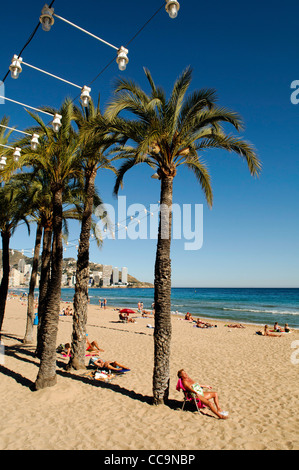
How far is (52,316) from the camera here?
796cm

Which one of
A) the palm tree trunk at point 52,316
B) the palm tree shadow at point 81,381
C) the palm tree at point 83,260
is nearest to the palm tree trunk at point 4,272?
the palm tree shadow at point 81,381

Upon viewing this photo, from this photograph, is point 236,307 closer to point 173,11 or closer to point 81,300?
point 81,300

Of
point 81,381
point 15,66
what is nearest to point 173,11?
point 15,66

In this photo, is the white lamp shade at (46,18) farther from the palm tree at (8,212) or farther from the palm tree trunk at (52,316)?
the palm tree at (8,212)

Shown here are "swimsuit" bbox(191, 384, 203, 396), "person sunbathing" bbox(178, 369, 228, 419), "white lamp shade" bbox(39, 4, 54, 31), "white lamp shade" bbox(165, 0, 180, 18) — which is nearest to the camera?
"white lamp shade" bbox(165, 0, 180, 18)

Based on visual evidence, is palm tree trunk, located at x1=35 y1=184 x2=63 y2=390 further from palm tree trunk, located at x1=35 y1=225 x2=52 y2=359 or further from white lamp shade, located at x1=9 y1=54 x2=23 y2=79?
palm tree trunk, located at x1=35 y1=225 x2=52 y2=359

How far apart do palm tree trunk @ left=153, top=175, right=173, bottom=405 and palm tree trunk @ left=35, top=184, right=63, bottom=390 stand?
9.59 feet

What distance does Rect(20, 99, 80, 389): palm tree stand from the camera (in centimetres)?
766

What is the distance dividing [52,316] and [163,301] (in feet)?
11.0

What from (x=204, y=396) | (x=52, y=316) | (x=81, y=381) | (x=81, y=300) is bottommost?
(x=81, y=381)

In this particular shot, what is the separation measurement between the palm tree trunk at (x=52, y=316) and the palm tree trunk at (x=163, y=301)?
292 centimetres

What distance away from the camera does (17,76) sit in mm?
5422

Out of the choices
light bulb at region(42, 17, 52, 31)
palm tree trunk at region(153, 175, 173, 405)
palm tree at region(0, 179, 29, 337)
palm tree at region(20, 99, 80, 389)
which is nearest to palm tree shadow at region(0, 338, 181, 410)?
palm tree trunk at region(153, 175, 173, 405)

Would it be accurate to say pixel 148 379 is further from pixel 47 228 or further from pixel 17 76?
pixel 17 76
